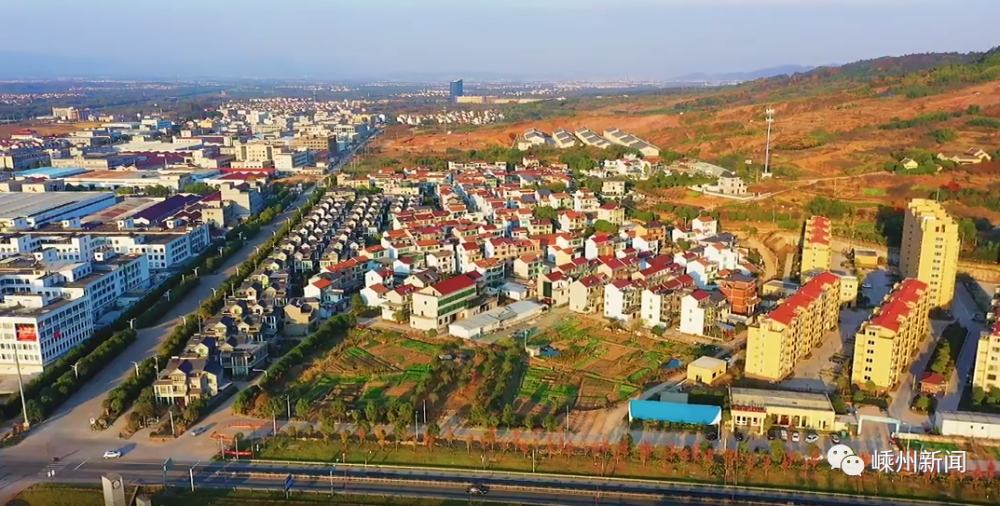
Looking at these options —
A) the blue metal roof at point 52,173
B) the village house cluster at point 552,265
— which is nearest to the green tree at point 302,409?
the village house cluster at point 552,265

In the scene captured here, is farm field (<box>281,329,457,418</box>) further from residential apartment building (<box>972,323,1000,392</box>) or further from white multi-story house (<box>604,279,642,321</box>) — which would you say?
residential apartment building (<box>972,323,1000,392</box>)

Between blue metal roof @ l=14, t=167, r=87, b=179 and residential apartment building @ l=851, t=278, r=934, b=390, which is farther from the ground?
blue metal roof @ l=14, t=167, r=87, b=179

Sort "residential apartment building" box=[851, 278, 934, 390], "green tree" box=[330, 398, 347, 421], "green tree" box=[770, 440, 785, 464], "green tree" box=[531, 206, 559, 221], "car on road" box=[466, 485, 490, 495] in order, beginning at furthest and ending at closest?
"green tree" box=[531, 206, 559, 221] < "residential apartment building" box=[851, 278, 934, 390] < "green tree" box=[330, 398, 347, 421] < "green tree" box=[770, 440, 785, 464] < "car on road" box=[466, 485, 490, 495]

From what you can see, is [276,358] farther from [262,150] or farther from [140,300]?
[262,150]

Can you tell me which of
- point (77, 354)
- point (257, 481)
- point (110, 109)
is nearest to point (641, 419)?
point (257, 481)

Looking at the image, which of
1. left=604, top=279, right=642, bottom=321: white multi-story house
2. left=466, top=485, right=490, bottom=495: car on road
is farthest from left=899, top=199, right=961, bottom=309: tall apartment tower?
left=466, top=485, right=490, bottom=495: car on road
